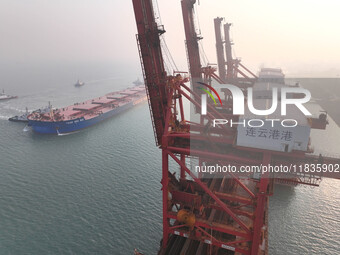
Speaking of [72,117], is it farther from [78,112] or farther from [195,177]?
[195,177]

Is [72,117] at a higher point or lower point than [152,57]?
lower

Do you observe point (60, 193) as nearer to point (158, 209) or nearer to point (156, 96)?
point (158, 209)

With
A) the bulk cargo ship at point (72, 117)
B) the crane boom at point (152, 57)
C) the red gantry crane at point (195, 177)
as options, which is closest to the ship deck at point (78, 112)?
the bulk cargo ship at point (72, 117)

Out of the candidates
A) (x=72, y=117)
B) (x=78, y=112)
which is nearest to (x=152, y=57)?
(x=72, y=117)

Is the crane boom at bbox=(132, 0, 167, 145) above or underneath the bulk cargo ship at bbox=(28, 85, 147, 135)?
above

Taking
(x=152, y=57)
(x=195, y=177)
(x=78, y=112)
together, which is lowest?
(x=78, y=112)

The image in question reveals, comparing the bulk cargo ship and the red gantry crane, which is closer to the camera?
the red gantry crane

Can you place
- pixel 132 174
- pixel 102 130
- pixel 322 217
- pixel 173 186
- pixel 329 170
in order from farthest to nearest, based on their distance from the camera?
pixel 102 130 < pixel 132 174 < pixel 322 217 < pixel 173 186 < pixel 329 170

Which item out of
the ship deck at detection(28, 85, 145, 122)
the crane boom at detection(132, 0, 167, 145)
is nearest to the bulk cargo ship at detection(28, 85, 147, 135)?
the ship deck at detection(28, 85, 145, 122)

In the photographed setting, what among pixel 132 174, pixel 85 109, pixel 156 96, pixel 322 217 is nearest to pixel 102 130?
pixel 85 109

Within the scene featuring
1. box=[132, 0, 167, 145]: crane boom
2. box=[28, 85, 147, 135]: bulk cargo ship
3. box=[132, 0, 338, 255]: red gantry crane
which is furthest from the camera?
box=[28, 85, 147, 135]: bulk cargo ship

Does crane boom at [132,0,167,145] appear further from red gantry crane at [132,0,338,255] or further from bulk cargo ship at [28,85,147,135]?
bulk cargo ship at [28,85,147,135]
